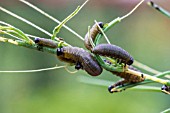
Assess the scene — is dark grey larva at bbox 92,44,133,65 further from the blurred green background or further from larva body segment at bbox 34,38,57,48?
the blurred green background

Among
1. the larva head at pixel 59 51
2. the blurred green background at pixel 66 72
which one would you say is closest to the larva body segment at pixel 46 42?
the larva head at pixel 59 51

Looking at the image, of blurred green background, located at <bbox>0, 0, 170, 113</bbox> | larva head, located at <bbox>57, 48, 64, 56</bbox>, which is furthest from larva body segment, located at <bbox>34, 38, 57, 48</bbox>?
blurred green background, located at <bbox>0, 0, 170, 113</bbox>

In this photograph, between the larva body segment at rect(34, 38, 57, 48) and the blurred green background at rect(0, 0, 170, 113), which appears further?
the blurred green background at rect(0, 0, 170, 113)

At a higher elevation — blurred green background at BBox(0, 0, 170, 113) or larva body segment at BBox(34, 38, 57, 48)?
blurred green background at BBox(0, 0, 170, 113)

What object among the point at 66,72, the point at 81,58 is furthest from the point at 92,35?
the point at 66,72

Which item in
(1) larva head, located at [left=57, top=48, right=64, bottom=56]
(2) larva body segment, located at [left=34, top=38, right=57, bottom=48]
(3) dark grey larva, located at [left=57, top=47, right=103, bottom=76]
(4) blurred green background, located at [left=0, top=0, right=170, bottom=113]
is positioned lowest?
(3) dark grey larva, located at [left=57, top=47, right=103, bottom=76]

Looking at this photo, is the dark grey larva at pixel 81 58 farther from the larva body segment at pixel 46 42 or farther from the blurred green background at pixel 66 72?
the blurred green background at pixel 66 72

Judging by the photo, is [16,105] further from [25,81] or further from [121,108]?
[121,108]
